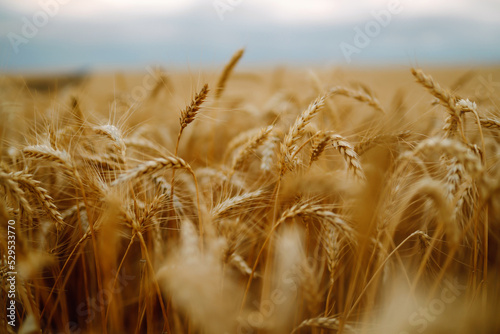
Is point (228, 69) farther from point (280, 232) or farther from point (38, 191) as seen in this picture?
point (38, 191)

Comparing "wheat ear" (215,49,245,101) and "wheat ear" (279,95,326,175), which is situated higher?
"wheat ear" (215,49,245,101)

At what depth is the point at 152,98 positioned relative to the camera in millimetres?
3191

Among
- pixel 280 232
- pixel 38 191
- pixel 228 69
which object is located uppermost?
pixel 228 69

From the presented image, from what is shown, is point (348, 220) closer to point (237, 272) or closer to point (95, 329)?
point (237, 272)

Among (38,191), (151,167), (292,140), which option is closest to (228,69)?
(292,140)

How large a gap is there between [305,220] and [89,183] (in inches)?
37.8

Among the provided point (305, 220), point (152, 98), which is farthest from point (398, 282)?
point (152, 98)

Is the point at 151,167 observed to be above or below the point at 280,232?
above

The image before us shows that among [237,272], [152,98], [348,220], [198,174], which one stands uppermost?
[152,98]

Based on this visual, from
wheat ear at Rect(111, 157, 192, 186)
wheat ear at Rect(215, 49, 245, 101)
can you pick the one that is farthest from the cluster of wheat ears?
wheat ear at Rect(215, 49, 245, 101)

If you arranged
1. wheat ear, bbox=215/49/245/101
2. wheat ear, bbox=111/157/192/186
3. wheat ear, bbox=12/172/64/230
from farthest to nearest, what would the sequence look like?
wheat ear, bbox=215/49/245/101 → wheat ear, bbox=12/172/64/230 → wheat ear, bbox=111/157/192/186

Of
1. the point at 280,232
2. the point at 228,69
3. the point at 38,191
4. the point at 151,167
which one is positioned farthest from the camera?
the point at 228,69

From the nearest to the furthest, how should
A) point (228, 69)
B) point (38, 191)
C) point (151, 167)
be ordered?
point (151, 167) → point (38, 191) → point (228, 69)

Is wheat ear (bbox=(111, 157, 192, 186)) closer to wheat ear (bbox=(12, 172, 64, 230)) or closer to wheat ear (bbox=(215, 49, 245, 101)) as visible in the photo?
wheat ear (bbox=(12, 172, 64, 230))
